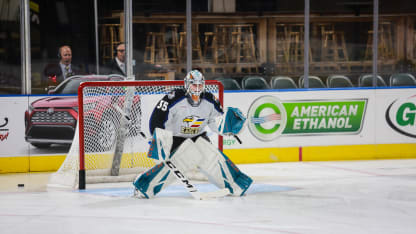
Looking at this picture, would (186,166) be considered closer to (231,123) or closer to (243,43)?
(231,123)

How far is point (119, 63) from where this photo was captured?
735 cm

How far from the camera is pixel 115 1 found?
7.36 meters

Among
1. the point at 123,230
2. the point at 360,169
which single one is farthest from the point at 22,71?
the point at 360,169

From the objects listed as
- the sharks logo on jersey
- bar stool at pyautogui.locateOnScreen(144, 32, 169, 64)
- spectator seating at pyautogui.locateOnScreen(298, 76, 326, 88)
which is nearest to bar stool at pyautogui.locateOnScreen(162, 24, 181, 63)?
bar stool at pyautogui.locateOnScreen(144, 32, 169, 64)

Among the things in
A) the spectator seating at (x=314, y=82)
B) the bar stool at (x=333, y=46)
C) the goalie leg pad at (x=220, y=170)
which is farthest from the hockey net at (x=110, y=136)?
the bar stool at (x=333, y=46)

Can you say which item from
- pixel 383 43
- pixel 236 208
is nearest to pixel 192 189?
pixel 236 208

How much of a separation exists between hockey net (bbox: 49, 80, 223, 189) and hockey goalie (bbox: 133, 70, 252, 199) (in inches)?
27.2

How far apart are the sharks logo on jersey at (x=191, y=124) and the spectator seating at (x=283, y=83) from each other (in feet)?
9.26

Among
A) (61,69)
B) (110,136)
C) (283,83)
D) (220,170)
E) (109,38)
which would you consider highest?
(109,38)

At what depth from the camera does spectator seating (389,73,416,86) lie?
8.21 meters

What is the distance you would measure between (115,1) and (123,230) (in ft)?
12.7

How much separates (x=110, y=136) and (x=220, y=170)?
1.36m

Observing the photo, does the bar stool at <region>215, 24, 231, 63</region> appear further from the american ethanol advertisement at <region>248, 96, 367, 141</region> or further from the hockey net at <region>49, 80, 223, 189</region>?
the hockey net at <region>49, 80, 223, 189</region>

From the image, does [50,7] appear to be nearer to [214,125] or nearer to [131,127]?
[131,127]
